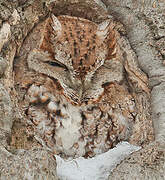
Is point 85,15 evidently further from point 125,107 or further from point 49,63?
point 125,107

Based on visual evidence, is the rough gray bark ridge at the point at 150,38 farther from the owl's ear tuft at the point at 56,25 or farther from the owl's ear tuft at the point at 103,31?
the owl's ear tuft at the point at 56,25

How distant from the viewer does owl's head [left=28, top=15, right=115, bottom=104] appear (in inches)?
74.0

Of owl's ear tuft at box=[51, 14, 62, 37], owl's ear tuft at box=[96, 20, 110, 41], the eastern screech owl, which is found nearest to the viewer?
the eastern screech owl

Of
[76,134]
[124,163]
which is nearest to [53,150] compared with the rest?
[76,134]

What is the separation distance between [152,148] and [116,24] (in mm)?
1001

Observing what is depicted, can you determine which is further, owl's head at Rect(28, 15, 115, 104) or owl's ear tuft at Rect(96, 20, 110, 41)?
owl's ear tuft at Rect(96, 20, 110, 41)

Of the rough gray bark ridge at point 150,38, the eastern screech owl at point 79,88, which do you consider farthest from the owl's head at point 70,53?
the rough gray bark ridge at point 150,38

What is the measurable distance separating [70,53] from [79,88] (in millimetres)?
212

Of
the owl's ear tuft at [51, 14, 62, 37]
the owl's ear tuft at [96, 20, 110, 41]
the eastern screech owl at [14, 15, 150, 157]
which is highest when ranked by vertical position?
the owl's ear tuft at [96, 20, 110, 41]

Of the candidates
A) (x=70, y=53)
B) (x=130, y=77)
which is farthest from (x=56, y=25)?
(x=130, y=77)

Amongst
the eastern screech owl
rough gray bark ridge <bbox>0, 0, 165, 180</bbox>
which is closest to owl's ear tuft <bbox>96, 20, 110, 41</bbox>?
the eastern screech owl

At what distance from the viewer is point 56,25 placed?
1928 mm

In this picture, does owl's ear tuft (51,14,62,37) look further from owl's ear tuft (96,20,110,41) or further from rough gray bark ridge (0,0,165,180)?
owl's ear tuft (96,20,110,41)

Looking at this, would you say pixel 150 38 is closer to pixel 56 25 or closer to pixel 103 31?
pixel 103 31
